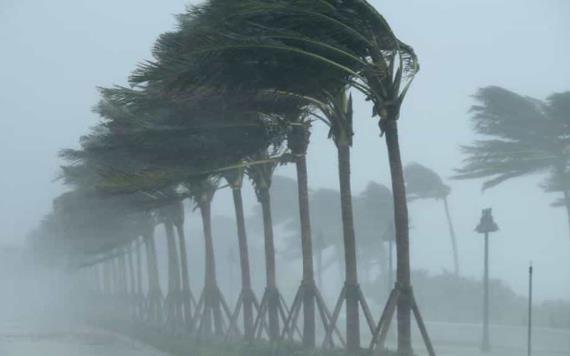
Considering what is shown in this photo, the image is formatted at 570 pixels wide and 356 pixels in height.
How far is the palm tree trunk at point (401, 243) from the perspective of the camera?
54.1 ft

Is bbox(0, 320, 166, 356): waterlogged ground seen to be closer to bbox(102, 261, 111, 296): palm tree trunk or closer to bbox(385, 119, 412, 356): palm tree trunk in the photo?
bbox(385, 119, 412, 356): palm tree trunk

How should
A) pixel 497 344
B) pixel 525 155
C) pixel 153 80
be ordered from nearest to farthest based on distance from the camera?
1. pixel 153 80
2. pixel 497 344
3. pixel 525 155

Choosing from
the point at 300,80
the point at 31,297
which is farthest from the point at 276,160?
the point at 31,297

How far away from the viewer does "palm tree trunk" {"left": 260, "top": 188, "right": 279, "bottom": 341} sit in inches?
961

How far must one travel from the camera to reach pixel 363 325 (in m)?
47.5

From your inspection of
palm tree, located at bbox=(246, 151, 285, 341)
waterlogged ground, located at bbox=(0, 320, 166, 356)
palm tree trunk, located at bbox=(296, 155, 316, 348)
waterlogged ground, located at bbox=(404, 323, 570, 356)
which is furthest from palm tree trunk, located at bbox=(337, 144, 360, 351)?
waterlogged ground, located at bbox=(0, 320, 166, 356)

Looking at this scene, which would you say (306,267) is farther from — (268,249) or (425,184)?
(425,184)

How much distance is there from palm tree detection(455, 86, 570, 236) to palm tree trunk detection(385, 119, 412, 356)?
21.0 meters


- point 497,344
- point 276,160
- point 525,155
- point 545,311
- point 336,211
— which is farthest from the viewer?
point 336,211

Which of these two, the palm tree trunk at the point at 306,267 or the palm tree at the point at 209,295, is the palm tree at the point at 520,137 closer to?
the palm tree at the point at 209,295

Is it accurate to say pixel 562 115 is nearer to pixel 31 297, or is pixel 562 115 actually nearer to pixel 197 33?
pixel 197 33

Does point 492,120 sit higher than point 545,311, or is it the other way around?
point 492,120

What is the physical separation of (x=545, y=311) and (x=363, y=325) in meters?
8.69

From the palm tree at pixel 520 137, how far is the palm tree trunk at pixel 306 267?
16629mm
